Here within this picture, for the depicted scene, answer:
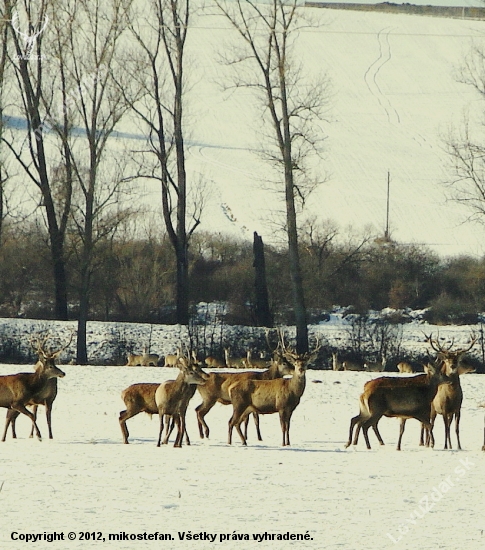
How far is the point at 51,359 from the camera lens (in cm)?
1703

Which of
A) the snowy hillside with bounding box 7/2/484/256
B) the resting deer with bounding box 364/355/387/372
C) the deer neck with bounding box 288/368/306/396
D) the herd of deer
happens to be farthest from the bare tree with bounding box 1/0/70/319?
the snowy hillside with bounding box 7/2/484/256

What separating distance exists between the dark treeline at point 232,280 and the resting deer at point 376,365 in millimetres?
8814

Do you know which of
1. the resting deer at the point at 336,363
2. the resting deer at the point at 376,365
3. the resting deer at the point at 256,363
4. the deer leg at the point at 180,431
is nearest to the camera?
the deer leg at the point at 180,431

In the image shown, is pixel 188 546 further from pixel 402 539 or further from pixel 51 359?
pixel 51 359

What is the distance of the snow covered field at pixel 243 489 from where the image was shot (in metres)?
10.3

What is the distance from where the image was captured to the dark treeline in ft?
153

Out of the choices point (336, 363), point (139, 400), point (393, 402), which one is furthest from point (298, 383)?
point (336, 363)

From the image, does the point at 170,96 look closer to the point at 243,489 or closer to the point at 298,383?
the point at 298,383

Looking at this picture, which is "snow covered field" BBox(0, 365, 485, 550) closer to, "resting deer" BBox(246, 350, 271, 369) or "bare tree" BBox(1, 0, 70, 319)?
"resting deer" BBox(246, 350, 271, 369)

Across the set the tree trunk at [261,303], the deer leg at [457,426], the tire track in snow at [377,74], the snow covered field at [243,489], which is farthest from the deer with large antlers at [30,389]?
the tire track in snow at [377,74]

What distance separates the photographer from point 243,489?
1247 cm

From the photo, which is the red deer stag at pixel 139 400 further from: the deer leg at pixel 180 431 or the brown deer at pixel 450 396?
the brown deer at pixel 450 396

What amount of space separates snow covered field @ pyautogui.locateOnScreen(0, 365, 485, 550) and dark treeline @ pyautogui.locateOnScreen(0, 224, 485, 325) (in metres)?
24.0

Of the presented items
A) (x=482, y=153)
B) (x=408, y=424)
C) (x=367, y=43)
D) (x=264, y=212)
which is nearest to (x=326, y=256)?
(x=264, y=212)
